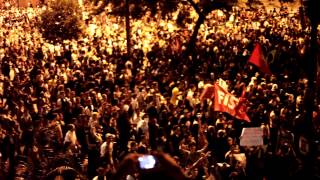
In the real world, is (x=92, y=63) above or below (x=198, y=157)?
above

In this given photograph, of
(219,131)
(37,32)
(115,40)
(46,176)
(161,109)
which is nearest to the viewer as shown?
(46,176)

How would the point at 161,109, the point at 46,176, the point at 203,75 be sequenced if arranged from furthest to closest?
the point at 203,75, the point at 161,109, the point at 46,176

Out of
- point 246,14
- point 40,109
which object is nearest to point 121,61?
point 40,109

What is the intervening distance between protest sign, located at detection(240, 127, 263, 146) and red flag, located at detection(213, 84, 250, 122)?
4.98 feet

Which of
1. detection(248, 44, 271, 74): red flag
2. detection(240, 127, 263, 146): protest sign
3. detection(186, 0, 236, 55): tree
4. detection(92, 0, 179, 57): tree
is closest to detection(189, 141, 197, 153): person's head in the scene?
detection(240, 127, 263, 146): protest sign

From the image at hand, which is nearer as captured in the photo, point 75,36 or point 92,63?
point 92,63

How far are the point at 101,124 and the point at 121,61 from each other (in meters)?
8.11

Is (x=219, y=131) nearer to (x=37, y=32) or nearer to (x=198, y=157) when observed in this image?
(x=198, y=157)

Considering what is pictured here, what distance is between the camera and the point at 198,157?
9.49m

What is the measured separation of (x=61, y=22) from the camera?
28750 millimetres

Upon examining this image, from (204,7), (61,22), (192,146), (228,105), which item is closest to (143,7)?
(204,7)

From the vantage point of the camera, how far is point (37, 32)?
29.7 m

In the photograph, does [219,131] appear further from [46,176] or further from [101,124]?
[46,176]

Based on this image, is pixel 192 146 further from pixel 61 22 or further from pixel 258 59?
pixel 61 22
